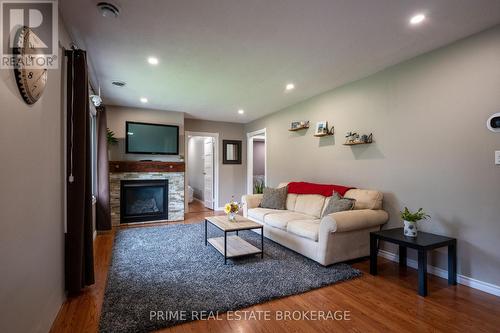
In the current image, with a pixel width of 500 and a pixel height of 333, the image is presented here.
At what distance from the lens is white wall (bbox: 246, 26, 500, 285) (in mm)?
2365

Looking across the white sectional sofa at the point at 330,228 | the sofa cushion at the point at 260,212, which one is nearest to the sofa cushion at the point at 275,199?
the sofa cushion at the point at 260,212

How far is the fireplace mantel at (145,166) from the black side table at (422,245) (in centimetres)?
400

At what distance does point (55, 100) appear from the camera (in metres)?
1.99

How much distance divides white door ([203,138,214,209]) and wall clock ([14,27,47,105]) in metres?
5.15

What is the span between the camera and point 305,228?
310 cm

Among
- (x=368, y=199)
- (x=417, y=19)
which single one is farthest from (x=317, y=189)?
(x=417, y=19)

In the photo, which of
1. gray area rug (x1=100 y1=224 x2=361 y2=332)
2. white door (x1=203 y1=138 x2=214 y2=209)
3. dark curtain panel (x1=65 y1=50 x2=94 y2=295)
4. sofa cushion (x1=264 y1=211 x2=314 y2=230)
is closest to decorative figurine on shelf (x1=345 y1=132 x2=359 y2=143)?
sofa cushion (x1=264 y1=211 x2=314 y2=230)

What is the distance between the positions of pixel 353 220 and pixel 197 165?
6.13 m

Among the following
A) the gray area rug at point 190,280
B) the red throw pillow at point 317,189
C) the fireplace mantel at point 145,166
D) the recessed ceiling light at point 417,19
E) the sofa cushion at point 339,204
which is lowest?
the gray area rug at point 190,280

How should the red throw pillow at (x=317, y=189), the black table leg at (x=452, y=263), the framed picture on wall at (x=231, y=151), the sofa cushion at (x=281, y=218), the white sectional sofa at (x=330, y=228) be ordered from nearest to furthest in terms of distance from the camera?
the black table leg at (x=452, y=263) < the white sectional sofa at (x=330, y=228) < the sofa cushion at (x=281, y=218) < the red throw pillow at (x=317, y=189) < the framed picture on wall at (x=231, y=151)

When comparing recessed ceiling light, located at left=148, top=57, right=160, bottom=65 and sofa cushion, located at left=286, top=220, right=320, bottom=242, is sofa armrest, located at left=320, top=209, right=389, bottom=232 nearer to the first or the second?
sofa cushion, located at left=286, top=220, right=320, bottom=242

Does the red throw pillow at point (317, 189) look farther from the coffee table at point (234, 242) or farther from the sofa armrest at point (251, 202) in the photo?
the coffee table at point (234, 242)

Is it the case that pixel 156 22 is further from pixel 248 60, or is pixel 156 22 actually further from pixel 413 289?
pixel 413 289

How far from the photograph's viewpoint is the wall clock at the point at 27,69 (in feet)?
4.34
